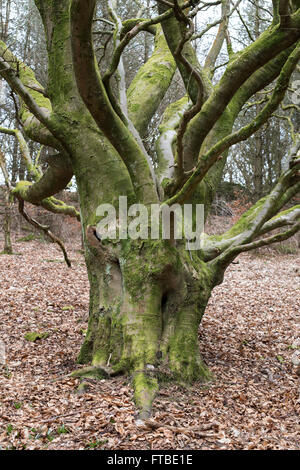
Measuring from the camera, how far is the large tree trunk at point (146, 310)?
3957 millimetres

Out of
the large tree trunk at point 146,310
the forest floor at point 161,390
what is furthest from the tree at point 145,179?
the forest floor at point 161,390

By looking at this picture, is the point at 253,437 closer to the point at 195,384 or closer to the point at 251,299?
the point at 195,384

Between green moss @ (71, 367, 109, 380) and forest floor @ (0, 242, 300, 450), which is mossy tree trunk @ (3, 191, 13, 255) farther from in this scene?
green moss @ (71, 367, 109, 380)

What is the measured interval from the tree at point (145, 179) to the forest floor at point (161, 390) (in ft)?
1.01

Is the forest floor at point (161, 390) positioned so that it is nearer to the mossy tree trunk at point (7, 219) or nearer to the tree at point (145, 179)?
the tree at point (145, 179)

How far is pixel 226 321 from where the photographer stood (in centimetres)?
704

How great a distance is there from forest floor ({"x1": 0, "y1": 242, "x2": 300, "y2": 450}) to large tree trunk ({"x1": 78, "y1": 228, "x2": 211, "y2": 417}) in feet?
0.76

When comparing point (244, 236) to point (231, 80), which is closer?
point (231, 80)

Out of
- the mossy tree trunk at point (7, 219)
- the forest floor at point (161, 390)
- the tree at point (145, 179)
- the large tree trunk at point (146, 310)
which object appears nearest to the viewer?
the forest floor at point (161, 390)

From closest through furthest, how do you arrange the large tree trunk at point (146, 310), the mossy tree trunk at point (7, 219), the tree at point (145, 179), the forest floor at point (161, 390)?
the forest floor at point (161, 390) → the tree at point (145, 179) → the large tree trunk at point (146, 310) → the mossy tree trunk at point (7, 219)

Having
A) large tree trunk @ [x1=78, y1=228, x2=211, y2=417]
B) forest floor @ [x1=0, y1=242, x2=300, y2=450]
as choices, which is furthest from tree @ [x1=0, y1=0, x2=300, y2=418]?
forest floor @ [x1=0, y1=242, x2=300, y2=450]
